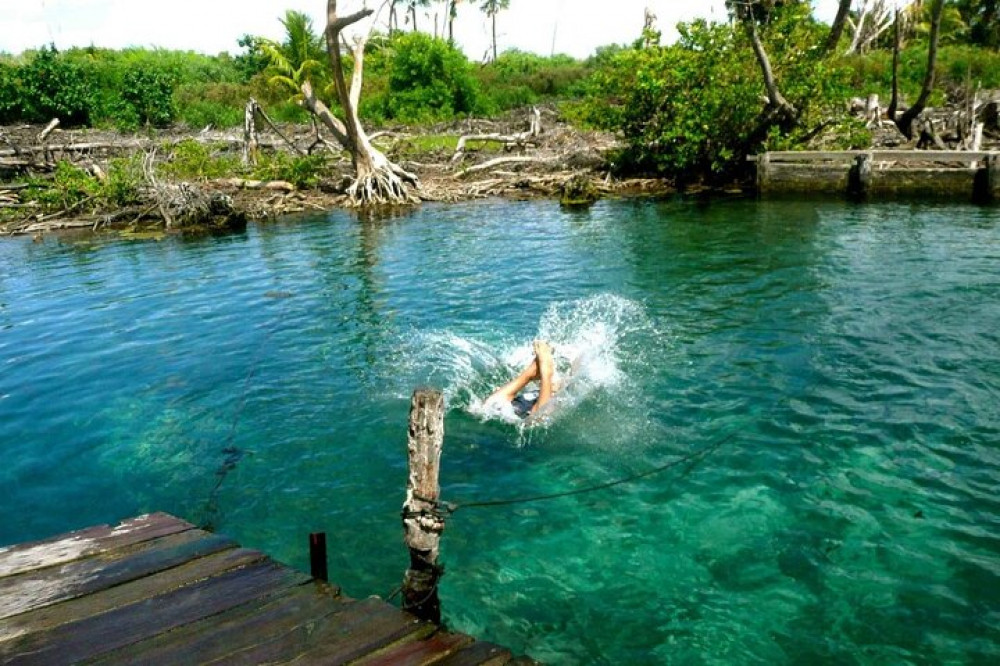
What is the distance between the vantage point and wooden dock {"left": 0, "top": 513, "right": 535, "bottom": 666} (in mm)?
3928

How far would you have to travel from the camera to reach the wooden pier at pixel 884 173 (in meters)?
21.3

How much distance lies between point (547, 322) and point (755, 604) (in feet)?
24.3

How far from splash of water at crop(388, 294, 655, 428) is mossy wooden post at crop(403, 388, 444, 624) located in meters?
4.12

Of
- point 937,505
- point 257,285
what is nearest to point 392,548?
point 937,505

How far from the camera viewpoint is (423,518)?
4602mm

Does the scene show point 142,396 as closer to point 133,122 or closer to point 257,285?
point 257,285

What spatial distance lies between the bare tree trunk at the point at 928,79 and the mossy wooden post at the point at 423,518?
937 inches

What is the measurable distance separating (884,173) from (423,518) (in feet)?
74.3

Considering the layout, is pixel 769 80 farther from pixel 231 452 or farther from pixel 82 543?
pixel 82 543

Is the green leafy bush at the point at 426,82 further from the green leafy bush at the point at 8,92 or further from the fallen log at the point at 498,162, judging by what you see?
the green leafy bush at the point at 8,92

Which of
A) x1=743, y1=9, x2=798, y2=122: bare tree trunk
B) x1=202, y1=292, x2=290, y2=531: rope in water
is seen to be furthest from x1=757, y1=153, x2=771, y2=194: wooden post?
x1=202, y1=292, x2=290, y2=531: rope in water

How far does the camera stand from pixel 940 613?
5.44m

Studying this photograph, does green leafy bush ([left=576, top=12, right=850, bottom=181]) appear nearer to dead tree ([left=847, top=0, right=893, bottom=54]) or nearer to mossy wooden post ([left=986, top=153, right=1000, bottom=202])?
mossy wooden post ([left=986, top=153, right=1000, bottom=202])

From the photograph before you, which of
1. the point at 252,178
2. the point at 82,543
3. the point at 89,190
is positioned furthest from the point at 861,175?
the point at 89,190
